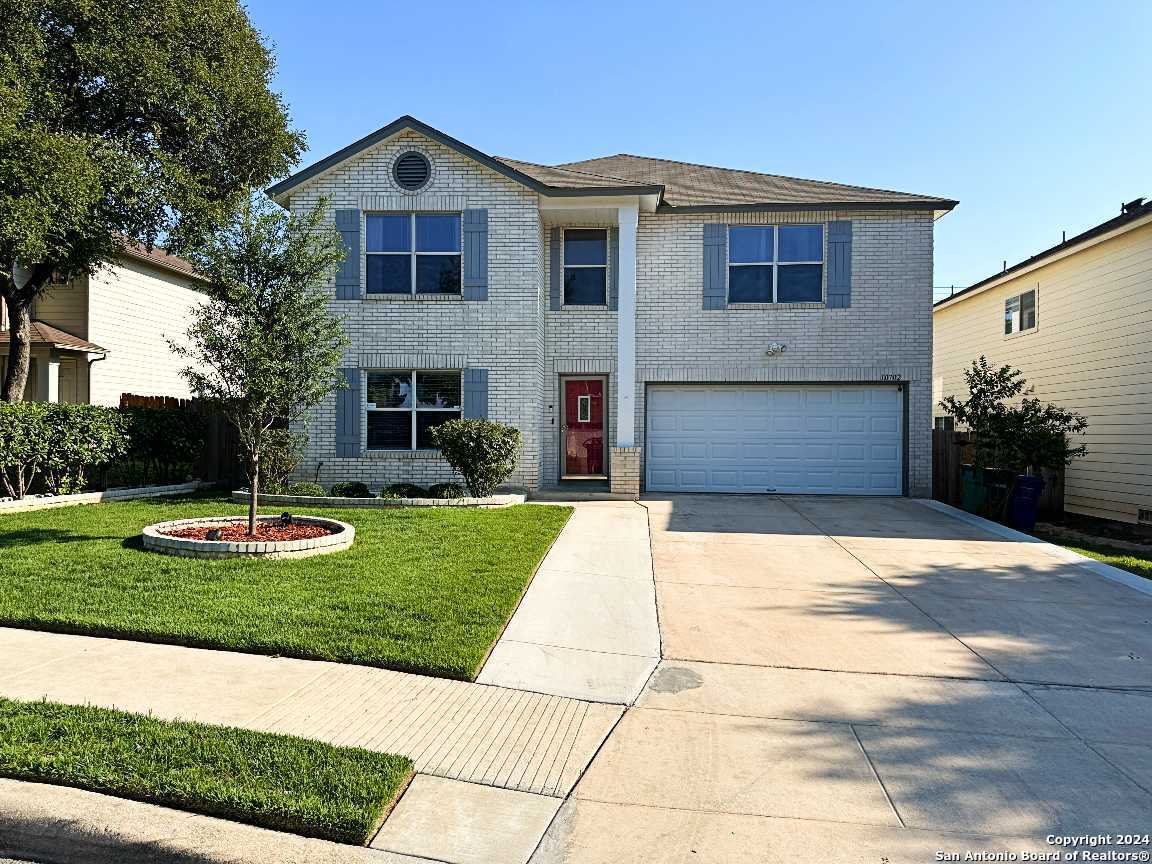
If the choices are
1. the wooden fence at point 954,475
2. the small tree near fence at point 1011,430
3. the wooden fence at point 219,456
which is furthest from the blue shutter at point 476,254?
the wooden fence at point 954,475

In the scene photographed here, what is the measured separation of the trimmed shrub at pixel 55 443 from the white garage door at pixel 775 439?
9.99 m

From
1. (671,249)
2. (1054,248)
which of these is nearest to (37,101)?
(671,249)

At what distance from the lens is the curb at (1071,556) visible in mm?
7520

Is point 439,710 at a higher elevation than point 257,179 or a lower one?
lower

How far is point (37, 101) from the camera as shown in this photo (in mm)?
12070

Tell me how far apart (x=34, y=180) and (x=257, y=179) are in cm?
520

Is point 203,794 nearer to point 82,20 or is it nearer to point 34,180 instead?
point 34,180

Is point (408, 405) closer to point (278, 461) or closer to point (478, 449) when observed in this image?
point (278, 461)

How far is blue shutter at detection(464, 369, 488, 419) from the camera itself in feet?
43.7

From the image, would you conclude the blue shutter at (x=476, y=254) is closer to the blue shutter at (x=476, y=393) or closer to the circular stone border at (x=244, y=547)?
the blue shutter at (x=476, y=393)

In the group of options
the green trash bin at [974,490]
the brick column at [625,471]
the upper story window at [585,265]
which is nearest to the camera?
the green trash bin at [974,490]

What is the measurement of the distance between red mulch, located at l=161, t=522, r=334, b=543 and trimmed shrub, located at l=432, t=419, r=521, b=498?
3109 mm

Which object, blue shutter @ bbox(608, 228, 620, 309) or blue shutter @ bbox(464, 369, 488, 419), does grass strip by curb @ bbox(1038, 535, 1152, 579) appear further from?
blue shutter @ bbox(464, 369, 488, 419)

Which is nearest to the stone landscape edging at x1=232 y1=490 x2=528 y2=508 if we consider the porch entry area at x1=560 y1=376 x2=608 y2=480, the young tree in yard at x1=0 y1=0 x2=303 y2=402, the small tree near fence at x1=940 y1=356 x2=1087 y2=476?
the porch entry area at x1=560 y1=376 x2=608 y2=480
